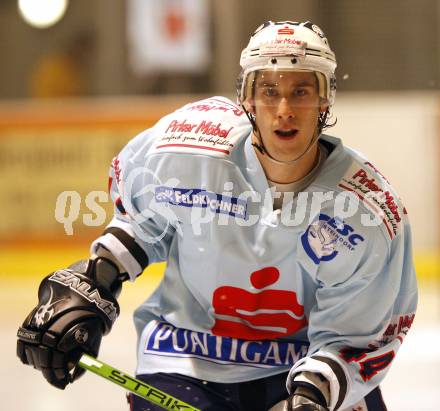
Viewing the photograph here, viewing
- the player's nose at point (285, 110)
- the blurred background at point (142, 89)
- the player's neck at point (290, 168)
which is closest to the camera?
the player's nose at point (285, 110)

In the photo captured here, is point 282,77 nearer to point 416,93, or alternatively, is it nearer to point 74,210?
point 74,210

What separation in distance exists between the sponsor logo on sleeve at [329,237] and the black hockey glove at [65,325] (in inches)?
20.0

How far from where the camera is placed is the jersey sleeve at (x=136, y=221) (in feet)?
8.51

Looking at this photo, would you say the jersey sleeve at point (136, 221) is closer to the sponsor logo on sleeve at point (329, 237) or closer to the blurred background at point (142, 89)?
the sponsor logo on sleeve at point (329, 237)

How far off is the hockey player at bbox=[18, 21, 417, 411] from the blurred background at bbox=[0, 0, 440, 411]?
7.15 ft

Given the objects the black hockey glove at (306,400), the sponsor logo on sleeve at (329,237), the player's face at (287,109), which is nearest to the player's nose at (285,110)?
the player's face at (287,109)

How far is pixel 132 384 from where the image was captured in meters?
2.42

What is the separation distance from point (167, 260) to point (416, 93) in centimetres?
364

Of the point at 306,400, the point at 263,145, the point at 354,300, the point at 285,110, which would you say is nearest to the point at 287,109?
the point at 285,110

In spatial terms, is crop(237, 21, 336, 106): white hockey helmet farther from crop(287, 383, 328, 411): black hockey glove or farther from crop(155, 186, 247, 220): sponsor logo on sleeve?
crop(287, 383, 328, 411): black hockey glove

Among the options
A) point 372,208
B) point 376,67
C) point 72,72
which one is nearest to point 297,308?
point 372,208

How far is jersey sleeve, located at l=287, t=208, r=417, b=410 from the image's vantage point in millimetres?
2361

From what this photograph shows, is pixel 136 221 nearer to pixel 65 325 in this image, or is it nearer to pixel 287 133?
pixel 65 325

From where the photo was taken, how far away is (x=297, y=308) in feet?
8.31
